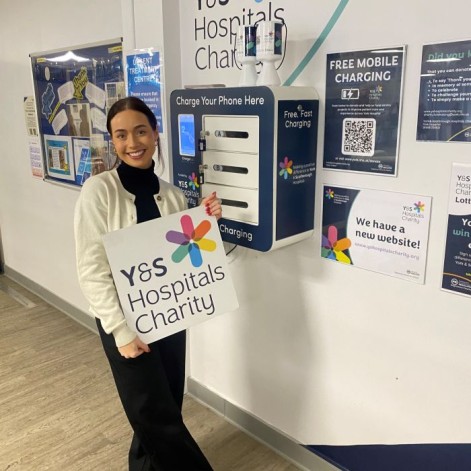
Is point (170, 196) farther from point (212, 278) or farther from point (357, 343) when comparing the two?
point (357, 343)

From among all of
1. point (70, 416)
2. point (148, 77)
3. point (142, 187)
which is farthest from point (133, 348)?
point (148, 77)

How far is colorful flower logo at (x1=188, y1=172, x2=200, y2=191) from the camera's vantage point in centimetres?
195

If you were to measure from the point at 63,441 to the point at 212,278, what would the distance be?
1.26 m

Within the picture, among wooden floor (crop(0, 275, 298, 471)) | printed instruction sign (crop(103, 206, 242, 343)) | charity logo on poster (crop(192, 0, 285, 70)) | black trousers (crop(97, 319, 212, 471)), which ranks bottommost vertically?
wooden floor (crop(0, 275, 298, 471))

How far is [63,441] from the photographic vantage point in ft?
7.77

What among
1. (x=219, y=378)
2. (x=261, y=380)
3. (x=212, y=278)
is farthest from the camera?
(x=219, y=378)

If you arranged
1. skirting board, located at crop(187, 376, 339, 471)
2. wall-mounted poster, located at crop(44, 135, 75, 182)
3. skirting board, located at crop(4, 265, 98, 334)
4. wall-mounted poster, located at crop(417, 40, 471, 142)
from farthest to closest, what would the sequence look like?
skirting board, located at crop(4, 265, 98, 334) < wall-mounted poster, located at crop(44, 135, 75, 182) < skirting board, located at crop(187, 376, 339, 471) < wall-mounted poster, located at crop(417, 40, 471, 142)

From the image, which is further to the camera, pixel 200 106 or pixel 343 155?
pixel 200 106

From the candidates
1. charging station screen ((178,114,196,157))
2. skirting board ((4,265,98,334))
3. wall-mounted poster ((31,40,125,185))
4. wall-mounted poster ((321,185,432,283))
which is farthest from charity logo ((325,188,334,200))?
skirting board ((4,265,98,334))

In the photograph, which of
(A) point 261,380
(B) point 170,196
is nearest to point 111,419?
(A) point 261,380

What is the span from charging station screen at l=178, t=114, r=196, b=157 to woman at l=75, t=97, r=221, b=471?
184 millimetres

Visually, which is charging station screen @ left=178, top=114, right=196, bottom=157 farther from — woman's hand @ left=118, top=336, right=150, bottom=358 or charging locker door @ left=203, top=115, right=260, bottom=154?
woman's hand @ left=118, top=336, right=150, bottom=358

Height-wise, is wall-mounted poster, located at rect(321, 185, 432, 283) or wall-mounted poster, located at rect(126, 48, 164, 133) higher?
wall-mounted poster, located at rect(126, 48, 164, 133)

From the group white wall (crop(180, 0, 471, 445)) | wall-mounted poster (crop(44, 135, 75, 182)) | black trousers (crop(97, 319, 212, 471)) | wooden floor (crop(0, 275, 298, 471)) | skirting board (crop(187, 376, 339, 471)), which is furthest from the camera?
wall-mounted poster (crop(44, 135, 75, 182))
